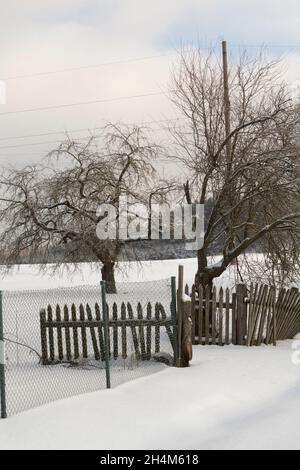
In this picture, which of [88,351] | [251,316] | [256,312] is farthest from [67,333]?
[256,312]

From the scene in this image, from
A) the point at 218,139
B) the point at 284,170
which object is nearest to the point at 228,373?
the point at 284,170

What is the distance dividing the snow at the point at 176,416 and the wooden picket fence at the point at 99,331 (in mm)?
980

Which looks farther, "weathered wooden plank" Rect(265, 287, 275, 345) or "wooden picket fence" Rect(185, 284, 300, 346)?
"weathered wooden plank" Rect(265, 287, 275, 345)

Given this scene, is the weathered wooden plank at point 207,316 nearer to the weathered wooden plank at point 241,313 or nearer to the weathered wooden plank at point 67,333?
the weathered wooden plank at point 241,313

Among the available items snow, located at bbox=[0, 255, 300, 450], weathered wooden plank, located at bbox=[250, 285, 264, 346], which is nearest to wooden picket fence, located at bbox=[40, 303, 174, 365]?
snow, located at bbox=[0, 255, 300, 450]

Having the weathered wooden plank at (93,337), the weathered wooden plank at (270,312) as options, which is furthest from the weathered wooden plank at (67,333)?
the weathered wooden plank at (270,312)

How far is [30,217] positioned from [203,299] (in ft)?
36.9

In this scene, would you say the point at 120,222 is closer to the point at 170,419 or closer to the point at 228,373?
the point at 228,373

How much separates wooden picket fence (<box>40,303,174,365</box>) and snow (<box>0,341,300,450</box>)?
3.21 ft

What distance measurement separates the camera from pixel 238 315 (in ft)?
37.8

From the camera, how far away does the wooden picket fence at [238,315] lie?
1152cm

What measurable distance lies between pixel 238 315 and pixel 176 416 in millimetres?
5250

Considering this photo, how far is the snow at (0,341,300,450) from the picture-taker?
5.65 m

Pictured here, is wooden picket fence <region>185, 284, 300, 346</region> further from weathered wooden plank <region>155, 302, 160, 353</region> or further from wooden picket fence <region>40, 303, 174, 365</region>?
weathered wooden plank <region>155, 302, 160, 353</region>
